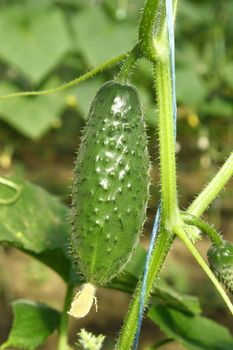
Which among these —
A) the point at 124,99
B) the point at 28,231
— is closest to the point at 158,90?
the point at 124,99

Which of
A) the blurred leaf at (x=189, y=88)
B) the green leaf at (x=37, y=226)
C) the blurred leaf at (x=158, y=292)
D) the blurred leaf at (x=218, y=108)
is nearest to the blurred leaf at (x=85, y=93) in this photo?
the blurred leaf at (x=189, y=88)

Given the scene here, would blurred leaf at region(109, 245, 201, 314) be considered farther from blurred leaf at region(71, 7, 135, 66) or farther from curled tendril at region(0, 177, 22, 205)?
blurred leaf at region(71, 7, 135, 66)

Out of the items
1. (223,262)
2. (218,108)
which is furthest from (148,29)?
(218,108)

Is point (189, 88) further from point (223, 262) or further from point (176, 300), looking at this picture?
point (223, 262)

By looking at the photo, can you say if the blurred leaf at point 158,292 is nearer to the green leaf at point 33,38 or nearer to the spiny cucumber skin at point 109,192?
the spiny cucumber skin at point 109,192

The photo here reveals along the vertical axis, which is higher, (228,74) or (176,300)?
(228,74)
